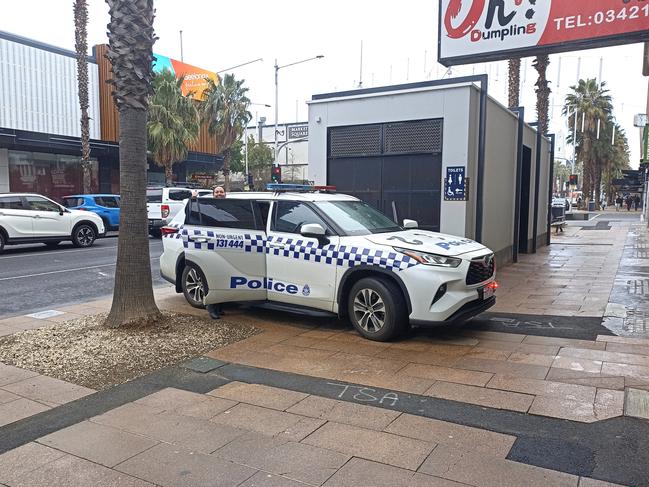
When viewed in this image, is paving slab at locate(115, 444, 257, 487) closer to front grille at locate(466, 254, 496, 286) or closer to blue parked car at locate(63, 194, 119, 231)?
front grille at locate(466, 254, 496, 286)

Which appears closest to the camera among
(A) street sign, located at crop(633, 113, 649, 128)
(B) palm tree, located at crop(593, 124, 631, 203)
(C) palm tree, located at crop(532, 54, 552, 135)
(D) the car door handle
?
(D) the car door handle

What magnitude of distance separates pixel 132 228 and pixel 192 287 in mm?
1689

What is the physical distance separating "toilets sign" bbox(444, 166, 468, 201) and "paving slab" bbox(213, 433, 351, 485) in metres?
7.10

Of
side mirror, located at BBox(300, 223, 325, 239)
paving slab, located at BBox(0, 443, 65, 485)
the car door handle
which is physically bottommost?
paving slab, located at BBox(0, 443, 65, 485)

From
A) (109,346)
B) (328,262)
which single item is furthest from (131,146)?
(328,262)

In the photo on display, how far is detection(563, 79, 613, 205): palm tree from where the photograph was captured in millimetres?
53844

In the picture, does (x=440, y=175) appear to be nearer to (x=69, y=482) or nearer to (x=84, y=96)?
(x=69, y=482)

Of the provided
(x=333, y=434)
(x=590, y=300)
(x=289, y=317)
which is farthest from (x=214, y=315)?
(x=590, y=300)

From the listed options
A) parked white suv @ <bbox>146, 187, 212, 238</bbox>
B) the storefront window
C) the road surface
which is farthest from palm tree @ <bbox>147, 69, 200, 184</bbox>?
the road surface

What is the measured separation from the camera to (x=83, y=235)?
16.9 metres

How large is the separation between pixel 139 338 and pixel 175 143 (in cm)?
2344

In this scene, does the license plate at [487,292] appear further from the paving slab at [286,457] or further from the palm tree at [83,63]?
the palm tree at [83,63]

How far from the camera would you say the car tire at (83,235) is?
16625 mm

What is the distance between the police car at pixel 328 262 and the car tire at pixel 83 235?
33.4 ft
